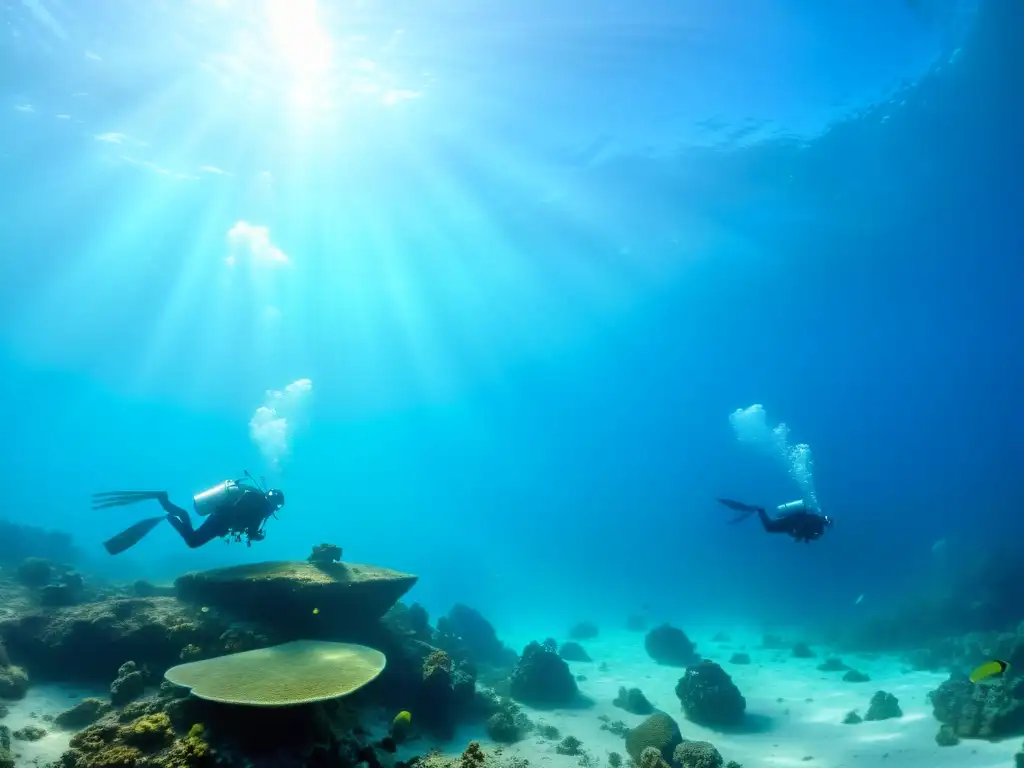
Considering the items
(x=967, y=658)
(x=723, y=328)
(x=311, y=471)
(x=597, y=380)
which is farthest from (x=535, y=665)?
(x=311, y=471)

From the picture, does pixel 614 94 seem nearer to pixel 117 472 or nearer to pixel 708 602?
pixel 708 602

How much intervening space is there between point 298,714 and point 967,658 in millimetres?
24463

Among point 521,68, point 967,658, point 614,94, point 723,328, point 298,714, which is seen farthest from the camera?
point 723,328

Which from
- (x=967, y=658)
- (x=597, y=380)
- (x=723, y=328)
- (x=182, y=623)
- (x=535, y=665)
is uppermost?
(x=597, y=380)

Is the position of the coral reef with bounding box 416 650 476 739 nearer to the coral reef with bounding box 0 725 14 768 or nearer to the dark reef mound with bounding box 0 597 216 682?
the dark reef mound with bounding box 0 597 216 682

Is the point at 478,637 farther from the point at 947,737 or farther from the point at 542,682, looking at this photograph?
the point at 947,737

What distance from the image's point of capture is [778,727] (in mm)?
13523

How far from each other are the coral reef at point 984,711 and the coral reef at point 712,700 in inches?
184

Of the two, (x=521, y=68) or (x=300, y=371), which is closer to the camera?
(x=521, y=68)

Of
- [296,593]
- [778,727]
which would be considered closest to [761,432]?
[778,727]

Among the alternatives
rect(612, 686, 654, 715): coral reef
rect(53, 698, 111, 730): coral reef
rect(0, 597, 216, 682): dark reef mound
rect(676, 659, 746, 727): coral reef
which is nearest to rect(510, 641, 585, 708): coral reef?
rect(612, 686, 654, 715): coral reef

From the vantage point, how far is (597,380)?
8981 cm

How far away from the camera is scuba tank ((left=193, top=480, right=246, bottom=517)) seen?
10.2 m

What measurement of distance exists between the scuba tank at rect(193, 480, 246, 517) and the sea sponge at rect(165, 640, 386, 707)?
343cm
